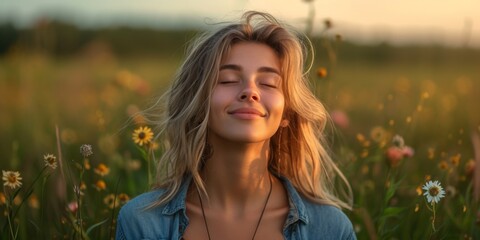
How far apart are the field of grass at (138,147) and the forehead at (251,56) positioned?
46 centimetres

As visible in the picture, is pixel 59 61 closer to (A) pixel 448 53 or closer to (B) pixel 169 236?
(A) pixel 448 53

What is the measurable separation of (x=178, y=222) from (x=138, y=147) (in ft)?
1.11

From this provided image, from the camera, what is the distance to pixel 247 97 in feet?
8.19

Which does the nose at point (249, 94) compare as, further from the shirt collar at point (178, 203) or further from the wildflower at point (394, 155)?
the wildflower at point (394, 155)

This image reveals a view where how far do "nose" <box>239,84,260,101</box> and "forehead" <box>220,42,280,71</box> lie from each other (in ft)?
0.35

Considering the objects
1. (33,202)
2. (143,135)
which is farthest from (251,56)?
(33,202)

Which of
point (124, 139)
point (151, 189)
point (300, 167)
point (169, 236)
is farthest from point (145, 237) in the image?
point (124, 139)

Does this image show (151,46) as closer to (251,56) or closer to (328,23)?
(328,23)

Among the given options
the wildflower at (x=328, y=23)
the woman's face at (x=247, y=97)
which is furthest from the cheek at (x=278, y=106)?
the wildflower at (x=328, y=23)

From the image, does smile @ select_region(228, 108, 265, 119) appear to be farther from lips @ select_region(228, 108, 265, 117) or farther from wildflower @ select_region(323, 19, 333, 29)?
wildflower @ select_region(323, 19, 333, 29)

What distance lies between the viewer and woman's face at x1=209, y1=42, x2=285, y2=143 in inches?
98.1

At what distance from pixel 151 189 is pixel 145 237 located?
0.81 feet

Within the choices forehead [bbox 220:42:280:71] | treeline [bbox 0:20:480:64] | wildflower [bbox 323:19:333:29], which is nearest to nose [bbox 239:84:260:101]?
forehead [bbox 220:42:280:71]

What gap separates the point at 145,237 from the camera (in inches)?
102
